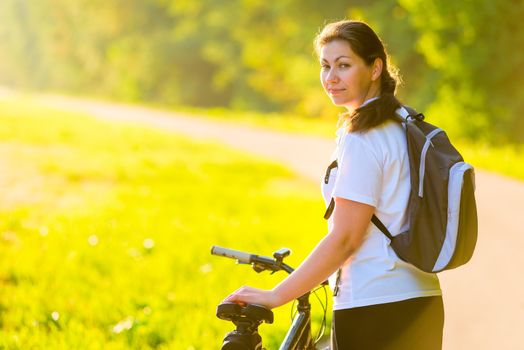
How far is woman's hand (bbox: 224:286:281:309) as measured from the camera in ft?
7.91

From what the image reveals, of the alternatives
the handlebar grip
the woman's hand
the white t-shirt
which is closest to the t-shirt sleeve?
the white t-shirt

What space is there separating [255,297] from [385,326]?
1.20ft

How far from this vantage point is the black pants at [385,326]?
8.17ft

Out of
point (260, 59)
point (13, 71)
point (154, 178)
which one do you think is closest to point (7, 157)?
point (154, 178)

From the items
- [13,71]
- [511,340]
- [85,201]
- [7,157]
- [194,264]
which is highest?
[511,340]

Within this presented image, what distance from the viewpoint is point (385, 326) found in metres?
2.50

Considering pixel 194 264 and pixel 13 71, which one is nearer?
A: pixel 194 264

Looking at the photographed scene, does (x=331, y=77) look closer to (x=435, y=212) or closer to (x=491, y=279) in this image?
(x=435, y=212)

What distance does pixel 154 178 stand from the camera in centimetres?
1451

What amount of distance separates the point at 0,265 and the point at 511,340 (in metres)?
3.92

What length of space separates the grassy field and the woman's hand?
2.82 metres

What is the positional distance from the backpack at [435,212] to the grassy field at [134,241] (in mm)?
2894

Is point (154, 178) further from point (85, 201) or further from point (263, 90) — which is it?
point (263, 90)

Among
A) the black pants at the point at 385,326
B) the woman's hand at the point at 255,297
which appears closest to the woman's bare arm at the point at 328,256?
the woman's hand at the point at 255,297
